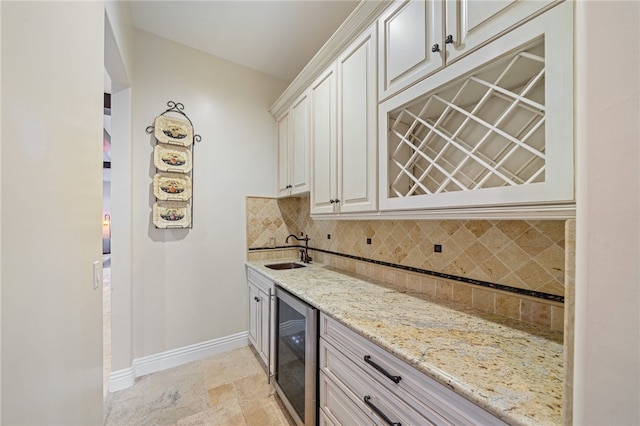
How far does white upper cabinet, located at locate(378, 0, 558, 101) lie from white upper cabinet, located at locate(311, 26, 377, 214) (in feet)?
0.39

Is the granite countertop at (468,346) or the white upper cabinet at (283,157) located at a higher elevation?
the white upper cabinet at (283,157)

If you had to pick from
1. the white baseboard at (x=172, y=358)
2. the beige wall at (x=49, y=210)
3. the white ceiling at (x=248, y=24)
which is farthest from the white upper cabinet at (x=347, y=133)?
the white baseboard at (x=172, y=358)

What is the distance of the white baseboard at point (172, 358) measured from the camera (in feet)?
6.30

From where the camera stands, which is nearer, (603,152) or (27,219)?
(603,152)

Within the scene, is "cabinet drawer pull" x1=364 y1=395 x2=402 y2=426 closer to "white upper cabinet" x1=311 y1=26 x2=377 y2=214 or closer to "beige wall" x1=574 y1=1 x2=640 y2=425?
"beige wall" x1=574 y1=1 x2=640 y2=425

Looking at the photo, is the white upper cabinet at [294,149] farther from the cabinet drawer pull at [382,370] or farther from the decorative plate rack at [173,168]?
the cabinet drawer pull at [382,370]

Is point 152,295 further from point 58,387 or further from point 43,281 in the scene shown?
point 43,281

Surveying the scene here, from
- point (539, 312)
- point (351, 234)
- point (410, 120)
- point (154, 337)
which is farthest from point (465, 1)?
point (154, 337)

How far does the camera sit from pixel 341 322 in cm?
115

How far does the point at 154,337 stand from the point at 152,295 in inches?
14.6

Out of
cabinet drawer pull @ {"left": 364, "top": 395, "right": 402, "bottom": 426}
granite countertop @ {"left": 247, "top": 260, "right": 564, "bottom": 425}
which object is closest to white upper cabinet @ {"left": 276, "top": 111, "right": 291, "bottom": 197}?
granite countertop @ {"left": 247, "top": 260, "right": 564, "bottom": 425}

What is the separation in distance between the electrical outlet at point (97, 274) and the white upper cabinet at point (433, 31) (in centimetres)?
166

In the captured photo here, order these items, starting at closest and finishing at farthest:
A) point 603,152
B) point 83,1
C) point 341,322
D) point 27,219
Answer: point 603,152
point 27,219
point 83,1
point 341,322

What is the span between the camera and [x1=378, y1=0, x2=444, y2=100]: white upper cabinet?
1.10 m
